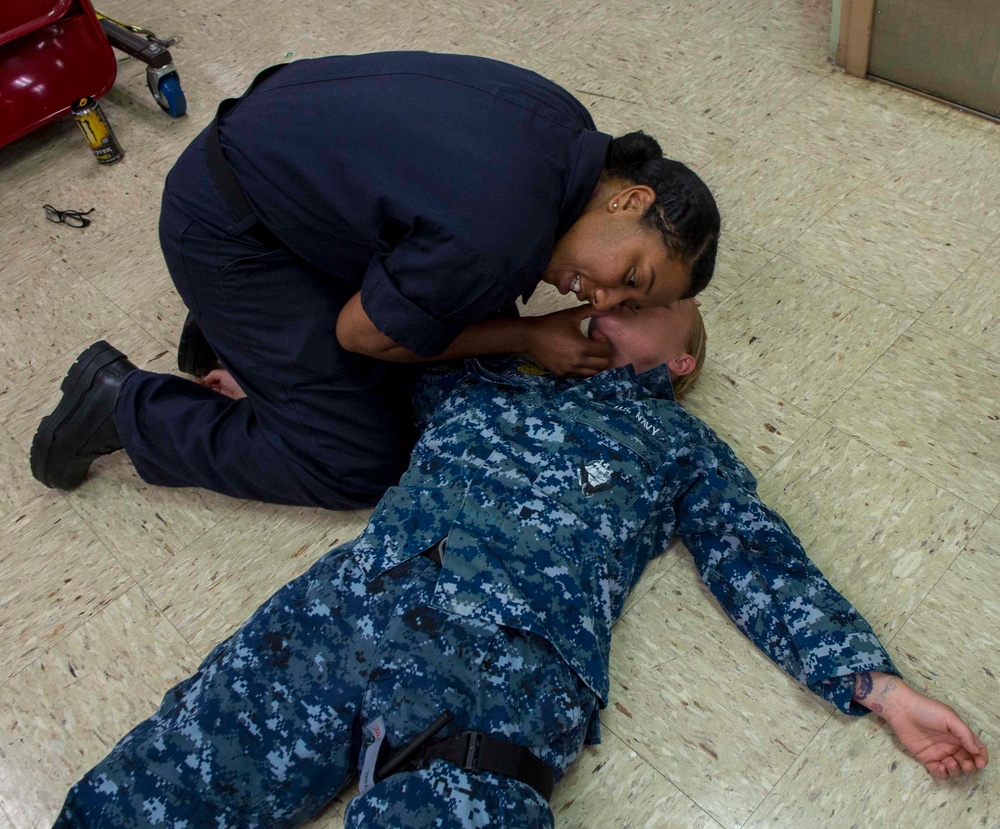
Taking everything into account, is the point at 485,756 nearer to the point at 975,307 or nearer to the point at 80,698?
the point at 80,698

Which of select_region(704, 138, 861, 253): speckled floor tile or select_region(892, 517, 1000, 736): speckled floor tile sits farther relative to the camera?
select_region(704, 138, 861, 253): speckled floor tile

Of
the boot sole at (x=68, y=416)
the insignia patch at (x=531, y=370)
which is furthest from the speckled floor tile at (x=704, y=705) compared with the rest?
the boot sole at (x=68, y=416)

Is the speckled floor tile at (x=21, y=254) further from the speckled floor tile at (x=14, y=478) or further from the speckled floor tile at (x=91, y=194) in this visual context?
the speckled floor tile at (x=14, y=478)

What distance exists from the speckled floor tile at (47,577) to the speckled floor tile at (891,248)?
1422 mm

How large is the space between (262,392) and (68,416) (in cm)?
35

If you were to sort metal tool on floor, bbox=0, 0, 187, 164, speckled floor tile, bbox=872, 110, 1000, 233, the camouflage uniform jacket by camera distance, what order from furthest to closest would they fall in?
1. metal tool on floor, bbox=0, 0, 187, 164
2. speckled floor tile, bbox=872, 110, 1000, 233
3. the camouflage uniform jacket

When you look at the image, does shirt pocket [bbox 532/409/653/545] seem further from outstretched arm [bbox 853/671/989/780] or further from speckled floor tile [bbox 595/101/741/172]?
speckled floor tile [bbox 595/101/741/172]

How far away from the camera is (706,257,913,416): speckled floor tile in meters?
1.68

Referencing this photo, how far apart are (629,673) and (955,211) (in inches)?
48.7

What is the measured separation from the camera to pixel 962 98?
214 cm

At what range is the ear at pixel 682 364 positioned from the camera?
1481 millimetres

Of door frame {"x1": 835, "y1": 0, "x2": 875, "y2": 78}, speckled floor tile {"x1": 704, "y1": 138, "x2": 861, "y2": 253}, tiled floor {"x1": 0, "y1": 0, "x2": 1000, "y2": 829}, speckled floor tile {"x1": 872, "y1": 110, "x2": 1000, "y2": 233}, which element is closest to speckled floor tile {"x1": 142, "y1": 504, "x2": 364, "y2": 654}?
tiled floor {"x1": 0, "y1": 0, "x2": 1000, "y2": 829}

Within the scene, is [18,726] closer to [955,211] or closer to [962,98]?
[955,211]

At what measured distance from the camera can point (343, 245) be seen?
128cm
